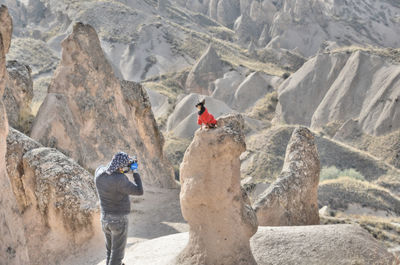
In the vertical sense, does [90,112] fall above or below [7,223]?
above

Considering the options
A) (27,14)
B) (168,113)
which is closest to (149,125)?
(168,113)

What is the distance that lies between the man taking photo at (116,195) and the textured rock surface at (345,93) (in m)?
23.9

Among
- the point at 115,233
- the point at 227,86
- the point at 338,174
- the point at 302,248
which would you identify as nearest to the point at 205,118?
the point at 115,233

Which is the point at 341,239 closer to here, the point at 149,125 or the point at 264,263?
the point at 264,263

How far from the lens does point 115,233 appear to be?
5.05 meters

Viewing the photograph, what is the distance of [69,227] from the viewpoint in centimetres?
734

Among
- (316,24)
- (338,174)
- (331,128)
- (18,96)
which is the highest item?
(316,24)

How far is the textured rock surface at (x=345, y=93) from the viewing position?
91.2 ft

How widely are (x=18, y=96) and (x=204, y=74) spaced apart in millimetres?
30569

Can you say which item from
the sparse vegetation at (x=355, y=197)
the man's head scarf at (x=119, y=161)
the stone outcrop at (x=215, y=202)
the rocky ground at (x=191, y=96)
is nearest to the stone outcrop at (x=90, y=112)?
the rocky ground at (x=191, y=96)

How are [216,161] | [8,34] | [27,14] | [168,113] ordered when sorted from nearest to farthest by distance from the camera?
[216,161]
[8,34]
[168,113]
[27,14]

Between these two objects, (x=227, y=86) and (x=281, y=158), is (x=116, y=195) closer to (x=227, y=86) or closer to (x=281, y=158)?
(x=281, y=158)

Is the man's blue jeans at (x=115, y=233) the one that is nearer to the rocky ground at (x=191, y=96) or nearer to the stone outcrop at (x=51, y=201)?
the rocky ground at (x=191, y=96)

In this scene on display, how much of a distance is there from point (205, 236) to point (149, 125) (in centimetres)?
880
